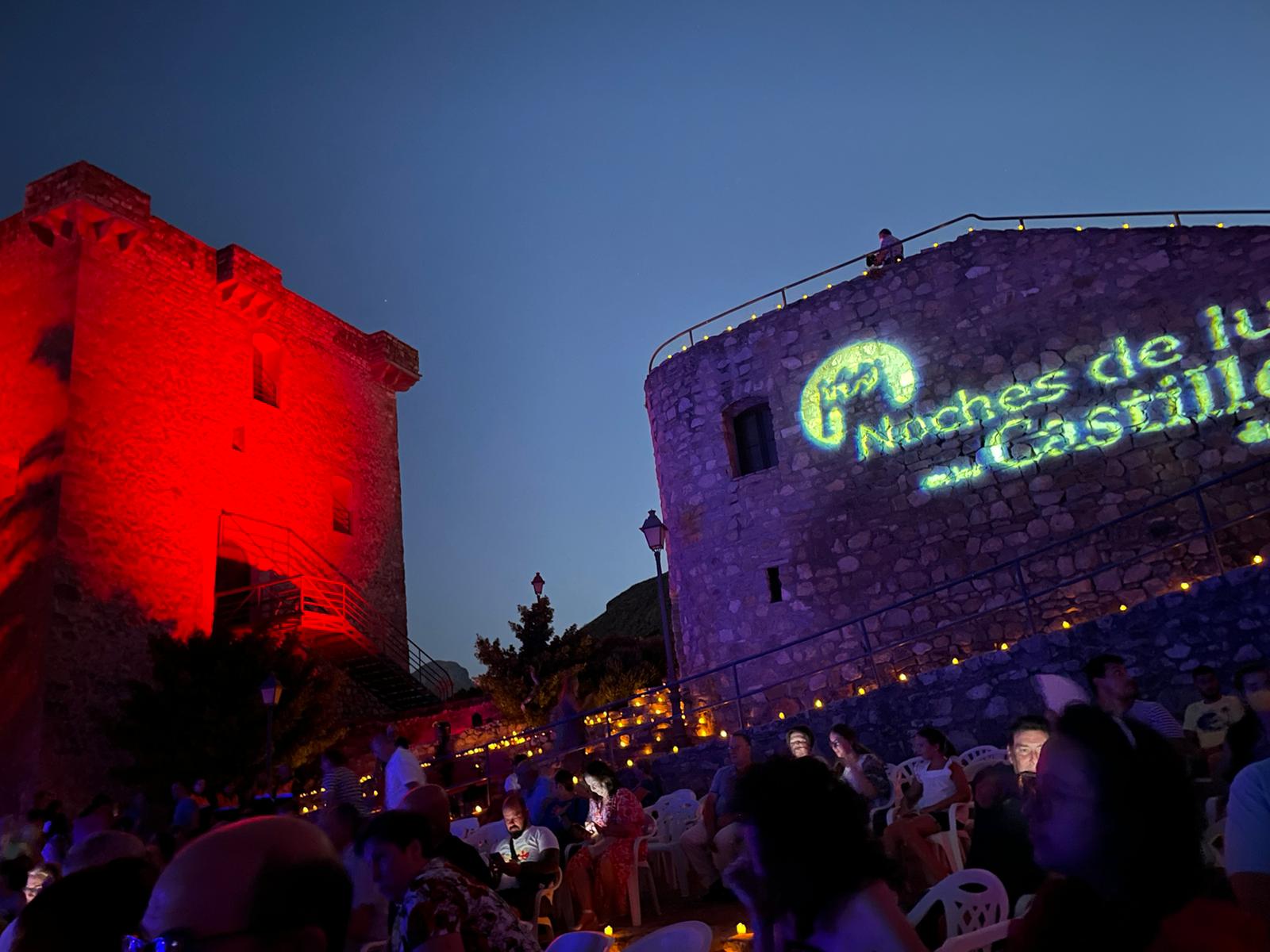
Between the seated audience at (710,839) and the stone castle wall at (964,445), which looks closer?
the seated audience at (710,839)

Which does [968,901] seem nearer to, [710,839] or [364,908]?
[364,908]

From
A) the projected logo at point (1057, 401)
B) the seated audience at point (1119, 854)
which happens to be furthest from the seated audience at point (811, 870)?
the projected logo at point (1057, 401)

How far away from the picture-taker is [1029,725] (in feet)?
14.3

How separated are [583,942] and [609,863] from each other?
3.46m

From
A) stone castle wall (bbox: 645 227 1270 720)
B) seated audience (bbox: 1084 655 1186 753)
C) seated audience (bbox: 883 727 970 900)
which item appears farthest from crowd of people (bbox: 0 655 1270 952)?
stone castle wall (bbox: 645 227 1270 720)

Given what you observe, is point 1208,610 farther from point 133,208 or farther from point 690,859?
point 133,208

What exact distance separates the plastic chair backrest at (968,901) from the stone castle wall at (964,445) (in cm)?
695

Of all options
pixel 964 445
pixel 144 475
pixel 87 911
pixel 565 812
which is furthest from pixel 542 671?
pixel 87 911

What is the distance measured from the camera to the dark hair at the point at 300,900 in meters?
1.35

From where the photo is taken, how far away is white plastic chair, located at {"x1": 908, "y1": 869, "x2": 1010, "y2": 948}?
2.98 metres

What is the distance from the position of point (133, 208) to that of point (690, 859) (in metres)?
15.0

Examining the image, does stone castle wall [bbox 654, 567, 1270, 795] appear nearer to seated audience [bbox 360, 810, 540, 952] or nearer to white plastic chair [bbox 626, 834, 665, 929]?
white plastic chair [bbox 626, 834, 665, 929]

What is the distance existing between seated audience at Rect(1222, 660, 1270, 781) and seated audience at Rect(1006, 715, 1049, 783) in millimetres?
723

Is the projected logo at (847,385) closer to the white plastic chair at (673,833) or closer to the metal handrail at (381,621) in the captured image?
the white plastic chair at (673,833)
